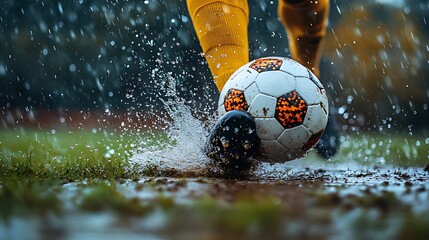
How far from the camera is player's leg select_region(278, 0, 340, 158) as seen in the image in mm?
4098

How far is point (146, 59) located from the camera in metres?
14.4

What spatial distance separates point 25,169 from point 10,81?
10.5 m

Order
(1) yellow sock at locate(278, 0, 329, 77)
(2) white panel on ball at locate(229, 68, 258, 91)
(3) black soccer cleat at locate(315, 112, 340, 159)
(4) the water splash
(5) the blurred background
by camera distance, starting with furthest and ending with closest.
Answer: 1. (5) the blurred background
2. (3) black soccer cleat at locate(315, 112, 340, 159)
3. (1) yellow sock at locate(278, 0, 329, 77)
4. (4) the water splash
5. (2) white panel on ball at locate(229, 68, 258, 91)

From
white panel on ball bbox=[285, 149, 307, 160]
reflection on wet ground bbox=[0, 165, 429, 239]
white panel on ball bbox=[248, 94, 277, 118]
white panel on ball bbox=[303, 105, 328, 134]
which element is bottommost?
reflection on wet ground bbox=[0, 165, 429, 239]

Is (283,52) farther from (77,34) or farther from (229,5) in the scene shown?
(229,5)

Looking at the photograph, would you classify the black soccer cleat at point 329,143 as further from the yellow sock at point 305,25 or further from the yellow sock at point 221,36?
the yellow sock at point 221,36

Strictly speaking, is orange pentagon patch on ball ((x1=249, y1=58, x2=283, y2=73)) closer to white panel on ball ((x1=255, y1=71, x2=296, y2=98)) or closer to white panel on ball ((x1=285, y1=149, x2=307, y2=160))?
white panel on ball ((x1=255, y1=71, x2=296, y2=98))

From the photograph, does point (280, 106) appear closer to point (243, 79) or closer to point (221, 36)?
point (243, 79)

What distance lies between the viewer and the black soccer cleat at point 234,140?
9.14 feet

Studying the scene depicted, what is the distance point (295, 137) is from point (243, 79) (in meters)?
0.45

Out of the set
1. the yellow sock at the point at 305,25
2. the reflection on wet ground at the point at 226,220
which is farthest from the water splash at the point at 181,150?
the reflection on wet ground at the point at 226,220

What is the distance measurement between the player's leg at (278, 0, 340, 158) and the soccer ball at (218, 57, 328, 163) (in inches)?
41.7

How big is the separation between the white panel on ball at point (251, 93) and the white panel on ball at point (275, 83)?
3cm

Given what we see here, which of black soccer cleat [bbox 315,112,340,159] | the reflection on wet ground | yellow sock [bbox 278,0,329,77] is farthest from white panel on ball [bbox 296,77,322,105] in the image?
the reflection on wet ground
